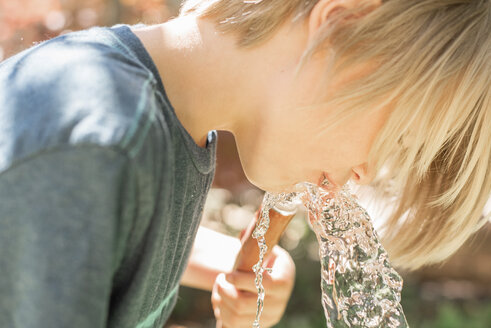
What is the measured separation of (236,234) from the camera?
3.09m

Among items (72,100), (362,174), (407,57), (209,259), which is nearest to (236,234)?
(209,259)

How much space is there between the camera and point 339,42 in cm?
95

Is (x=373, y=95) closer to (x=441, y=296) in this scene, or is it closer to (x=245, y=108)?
(x=245, y=108)

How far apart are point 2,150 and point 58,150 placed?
10cm

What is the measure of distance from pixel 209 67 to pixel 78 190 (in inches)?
17.3

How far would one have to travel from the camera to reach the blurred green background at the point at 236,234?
264cm

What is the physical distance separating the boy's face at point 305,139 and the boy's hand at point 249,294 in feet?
1.00

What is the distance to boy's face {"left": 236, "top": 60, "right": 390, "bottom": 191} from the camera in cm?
100

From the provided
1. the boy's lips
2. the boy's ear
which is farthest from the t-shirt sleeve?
the boy's lips

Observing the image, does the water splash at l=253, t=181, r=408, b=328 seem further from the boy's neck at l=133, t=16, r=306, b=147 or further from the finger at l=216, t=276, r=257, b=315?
the boy's neck at l=133, t=16, r=306, b=147

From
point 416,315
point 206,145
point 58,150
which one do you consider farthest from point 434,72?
point 416,315

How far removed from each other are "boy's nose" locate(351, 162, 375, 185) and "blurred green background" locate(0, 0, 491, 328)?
176cm

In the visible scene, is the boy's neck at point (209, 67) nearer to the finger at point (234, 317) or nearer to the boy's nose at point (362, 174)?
the boy's nose at point (362, 174)

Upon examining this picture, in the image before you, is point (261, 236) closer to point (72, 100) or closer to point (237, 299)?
point (237, 299)
